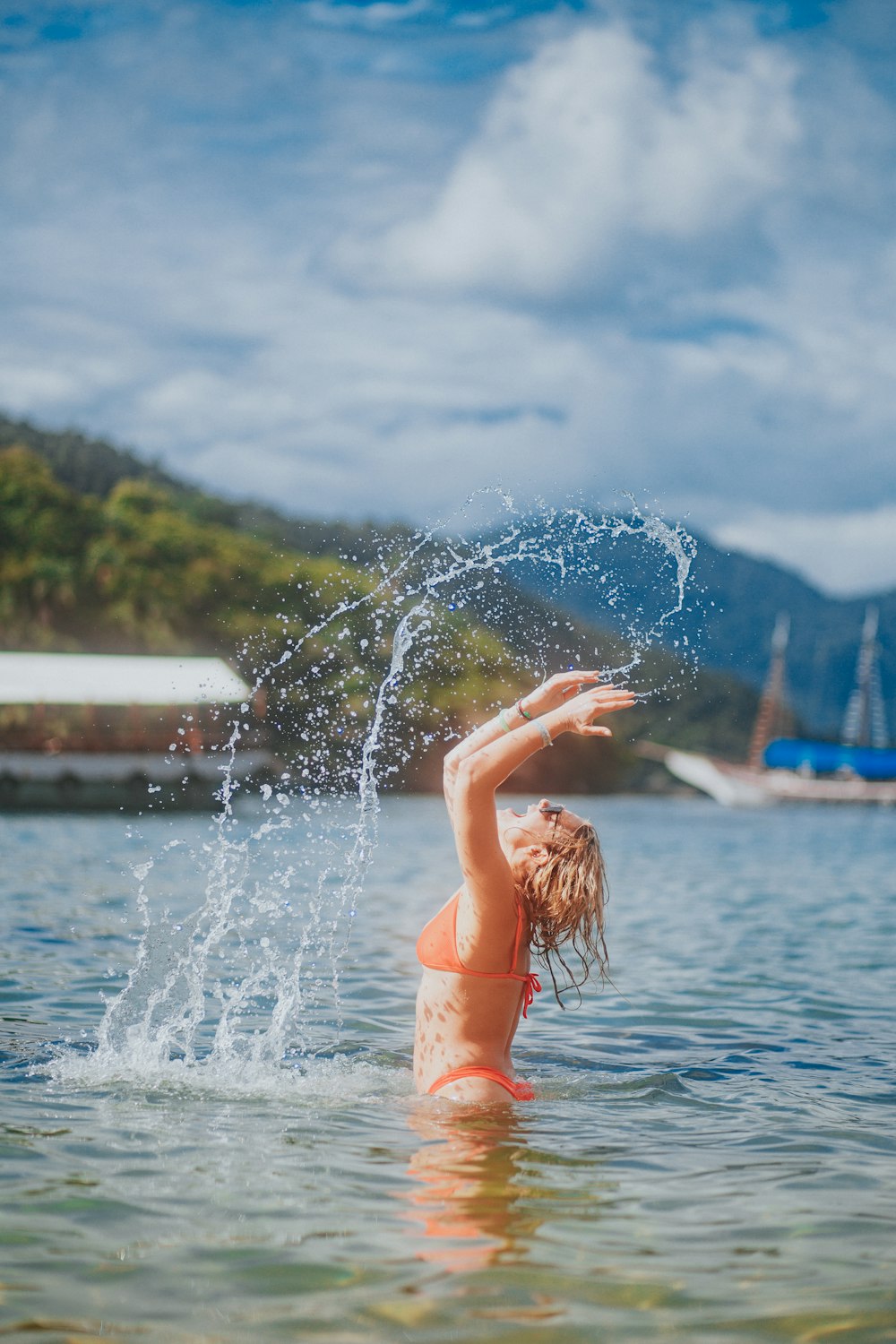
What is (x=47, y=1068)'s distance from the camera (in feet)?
23.6

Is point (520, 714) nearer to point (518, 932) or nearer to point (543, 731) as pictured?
point (543, 731)

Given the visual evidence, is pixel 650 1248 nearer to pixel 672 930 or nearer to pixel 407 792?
pixel 672 930

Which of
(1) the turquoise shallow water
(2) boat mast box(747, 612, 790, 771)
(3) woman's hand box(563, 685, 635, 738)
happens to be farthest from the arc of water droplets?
(2) boat mast box(747, 612, 790, 771)

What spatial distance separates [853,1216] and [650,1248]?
0.93 metres

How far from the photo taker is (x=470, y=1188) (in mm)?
5223

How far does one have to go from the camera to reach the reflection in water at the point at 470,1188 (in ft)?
15.1

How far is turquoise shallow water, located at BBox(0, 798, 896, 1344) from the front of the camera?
4.14 meters

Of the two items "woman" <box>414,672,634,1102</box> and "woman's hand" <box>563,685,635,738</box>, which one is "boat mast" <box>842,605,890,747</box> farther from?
"woman's hand" <box>563,685,635,738</box>

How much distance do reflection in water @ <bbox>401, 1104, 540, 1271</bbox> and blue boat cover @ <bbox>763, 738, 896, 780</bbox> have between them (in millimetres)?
101154

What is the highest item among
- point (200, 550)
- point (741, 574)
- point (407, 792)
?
point (741, 574)

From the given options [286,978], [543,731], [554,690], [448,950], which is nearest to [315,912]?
[286,978]

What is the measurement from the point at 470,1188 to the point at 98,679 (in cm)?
4582

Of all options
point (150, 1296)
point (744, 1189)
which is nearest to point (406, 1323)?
point (150, 1296)

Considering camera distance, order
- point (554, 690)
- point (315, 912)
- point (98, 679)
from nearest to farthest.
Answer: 1. point (554, 690)
2. point (315, 912)
3. point (98, 679)
